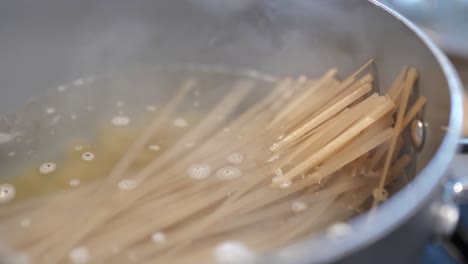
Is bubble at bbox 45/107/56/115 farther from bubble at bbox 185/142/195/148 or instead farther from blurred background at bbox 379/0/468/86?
blurred background at bbox 379/0/468/86

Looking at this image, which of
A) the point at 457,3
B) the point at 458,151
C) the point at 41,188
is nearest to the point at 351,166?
the point at 458,151

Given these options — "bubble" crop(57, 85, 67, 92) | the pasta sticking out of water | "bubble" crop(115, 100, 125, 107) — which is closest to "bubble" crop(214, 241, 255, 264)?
the pasta sticking out of water

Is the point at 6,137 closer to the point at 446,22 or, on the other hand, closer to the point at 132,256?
the point at 132,256

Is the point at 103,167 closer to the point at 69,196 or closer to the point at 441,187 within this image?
the point at 69,196

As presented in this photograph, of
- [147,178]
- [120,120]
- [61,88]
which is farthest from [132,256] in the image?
[61,88]

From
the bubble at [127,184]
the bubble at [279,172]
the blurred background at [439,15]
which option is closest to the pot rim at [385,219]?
the bubble at [279,172]

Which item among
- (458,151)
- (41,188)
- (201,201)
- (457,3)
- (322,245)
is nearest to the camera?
(322,245)
